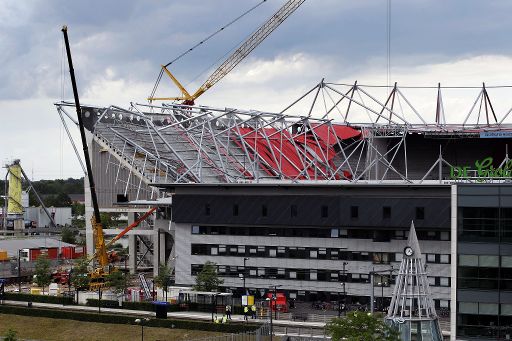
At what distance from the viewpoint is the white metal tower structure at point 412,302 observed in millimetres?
75125

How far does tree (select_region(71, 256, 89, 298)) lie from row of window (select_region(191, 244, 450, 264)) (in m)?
15.5

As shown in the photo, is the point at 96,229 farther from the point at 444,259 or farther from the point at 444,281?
the point at 444,281

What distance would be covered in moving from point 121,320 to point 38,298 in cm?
2202

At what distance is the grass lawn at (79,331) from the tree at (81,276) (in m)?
12.6

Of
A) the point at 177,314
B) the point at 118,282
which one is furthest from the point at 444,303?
the point at 118,282

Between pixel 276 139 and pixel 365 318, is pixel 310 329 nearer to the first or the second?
pixel 365 318

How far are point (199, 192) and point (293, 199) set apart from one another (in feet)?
45.5

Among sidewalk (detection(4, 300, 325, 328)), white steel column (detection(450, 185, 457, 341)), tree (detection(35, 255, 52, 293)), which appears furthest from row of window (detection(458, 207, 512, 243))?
tree (detection(35, 255, 52, 293))

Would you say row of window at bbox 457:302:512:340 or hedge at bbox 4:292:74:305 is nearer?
row of window at bbox 457:302:512:340

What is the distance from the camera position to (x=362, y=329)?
235ft

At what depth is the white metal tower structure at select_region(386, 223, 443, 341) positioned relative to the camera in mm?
75125

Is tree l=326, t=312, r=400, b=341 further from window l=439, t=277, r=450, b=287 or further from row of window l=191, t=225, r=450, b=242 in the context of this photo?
row of window l=191, t=225, r=450, b=242

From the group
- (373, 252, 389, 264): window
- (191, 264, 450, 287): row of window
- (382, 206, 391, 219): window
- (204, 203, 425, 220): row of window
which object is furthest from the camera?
(373, 252, 389, 264): window

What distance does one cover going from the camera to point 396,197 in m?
104
